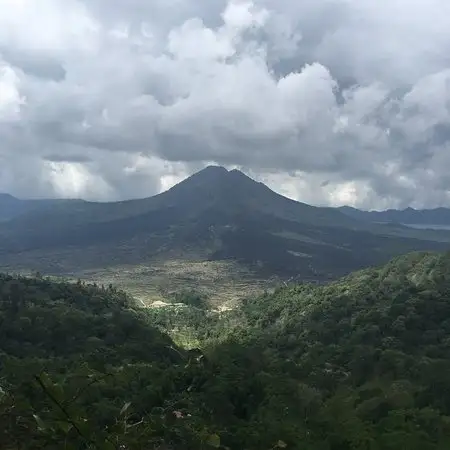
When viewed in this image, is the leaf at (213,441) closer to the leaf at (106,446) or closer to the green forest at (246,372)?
the green forest at (246,372)

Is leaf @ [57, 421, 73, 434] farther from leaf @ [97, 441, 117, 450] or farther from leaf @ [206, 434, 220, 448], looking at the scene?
leaf @ [206, 434, 220, 448]

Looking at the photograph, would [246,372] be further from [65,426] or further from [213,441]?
[65,426]

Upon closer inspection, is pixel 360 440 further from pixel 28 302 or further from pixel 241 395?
pixel 28 302

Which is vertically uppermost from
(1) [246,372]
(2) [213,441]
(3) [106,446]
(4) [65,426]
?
(4) [65,426]

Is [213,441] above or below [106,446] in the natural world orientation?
below

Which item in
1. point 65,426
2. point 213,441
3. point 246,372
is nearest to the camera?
point 65,426

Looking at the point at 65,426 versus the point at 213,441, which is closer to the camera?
the point at 65,426

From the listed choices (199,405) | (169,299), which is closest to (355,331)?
(199,405)

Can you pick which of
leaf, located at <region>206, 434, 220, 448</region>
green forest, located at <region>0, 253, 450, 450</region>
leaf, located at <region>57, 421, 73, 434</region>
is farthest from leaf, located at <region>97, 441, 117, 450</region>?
leaf, located at <region>206, 434, 220, 448</region>

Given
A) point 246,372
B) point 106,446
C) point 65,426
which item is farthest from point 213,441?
point 246,372
